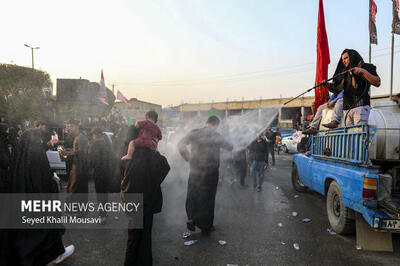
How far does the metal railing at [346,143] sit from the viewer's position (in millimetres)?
3760

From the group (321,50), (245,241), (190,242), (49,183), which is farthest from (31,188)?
(321,50)

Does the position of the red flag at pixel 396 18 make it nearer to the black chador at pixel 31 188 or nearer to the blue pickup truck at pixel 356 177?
the blue pickup truck at pixel 356 177

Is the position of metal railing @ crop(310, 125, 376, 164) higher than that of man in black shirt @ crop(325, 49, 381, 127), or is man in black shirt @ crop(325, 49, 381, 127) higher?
man in black shirt @ crop(325, 49, 381, 127)

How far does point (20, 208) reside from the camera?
3238 millimetres

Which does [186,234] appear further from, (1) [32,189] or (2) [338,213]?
(2) [338,213]

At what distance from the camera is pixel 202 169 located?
187 inches

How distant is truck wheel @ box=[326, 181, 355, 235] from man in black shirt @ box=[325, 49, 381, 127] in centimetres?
133

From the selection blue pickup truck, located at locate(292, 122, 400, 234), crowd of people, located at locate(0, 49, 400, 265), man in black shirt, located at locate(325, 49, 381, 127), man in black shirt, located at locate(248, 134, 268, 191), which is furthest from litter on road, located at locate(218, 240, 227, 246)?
man in black shirt, located at locate(248, 134, 268, 191)

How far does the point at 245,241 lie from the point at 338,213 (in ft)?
6.09

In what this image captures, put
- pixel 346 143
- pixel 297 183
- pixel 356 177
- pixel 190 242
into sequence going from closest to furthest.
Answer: pixel 356 177 < pixel 190 242 < pixel 346 143 < pixel 297 183

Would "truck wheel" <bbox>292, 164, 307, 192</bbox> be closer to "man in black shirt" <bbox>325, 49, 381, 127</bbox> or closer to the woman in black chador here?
"man in black shirt" <bbox>325, 49, 381, 127</bbox>

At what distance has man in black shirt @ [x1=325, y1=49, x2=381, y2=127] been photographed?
4705mm

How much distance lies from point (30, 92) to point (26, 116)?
129 inches

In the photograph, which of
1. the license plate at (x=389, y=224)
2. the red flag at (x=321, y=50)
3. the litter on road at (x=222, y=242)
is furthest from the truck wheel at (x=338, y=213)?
the red flag at (x=321, y=50)
